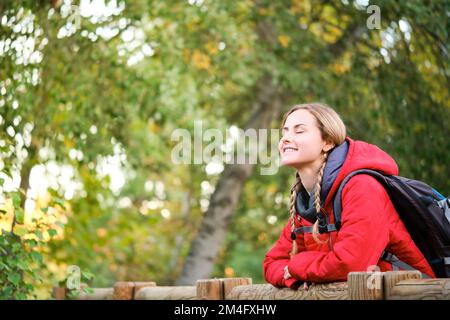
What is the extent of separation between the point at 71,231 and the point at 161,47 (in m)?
3.08

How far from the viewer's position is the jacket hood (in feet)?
10.8

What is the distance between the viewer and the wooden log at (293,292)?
10.4 feet

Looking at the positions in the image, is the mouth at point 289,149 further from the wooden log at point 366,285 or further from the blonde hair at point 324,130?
the wooden log at point 366,285

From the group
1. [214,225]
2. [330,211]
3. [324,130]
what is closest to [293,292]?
[330,211]

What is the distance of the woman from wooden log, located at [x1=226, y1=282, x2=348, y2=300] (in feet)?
0.10

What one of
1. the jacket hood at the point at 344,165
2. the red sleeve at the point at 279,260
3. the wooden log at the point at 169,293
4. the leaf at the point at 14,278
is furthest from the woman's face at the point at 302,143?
the leaf at the point at 14,278

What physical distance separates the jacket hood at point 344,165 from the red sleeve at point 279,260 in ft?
0.67

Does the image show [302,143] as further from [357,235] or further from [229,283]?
[229,283]

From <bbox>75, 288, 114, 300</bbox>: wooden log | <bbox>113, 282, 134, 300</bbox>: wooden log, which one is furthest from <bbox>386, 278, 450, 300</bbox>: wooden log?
<bbox>75, 288, 114, 300</bbox>: wooden log

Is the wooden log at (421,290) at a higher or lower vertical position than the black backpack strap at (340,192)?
lower

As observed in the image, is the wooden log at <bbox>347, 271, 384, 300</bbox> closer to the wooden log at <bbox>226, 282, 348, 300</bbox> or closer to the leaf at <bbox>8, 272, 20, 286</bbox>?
the wooden log at <bbox>226, 282, 348, 300</bbox>

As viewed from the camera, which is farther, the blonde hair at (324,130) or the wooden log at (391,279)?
the blonde hair at (324,130)
